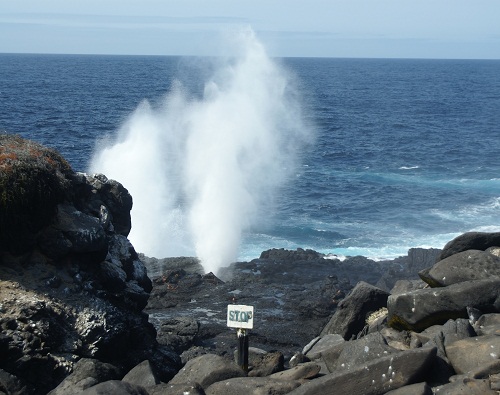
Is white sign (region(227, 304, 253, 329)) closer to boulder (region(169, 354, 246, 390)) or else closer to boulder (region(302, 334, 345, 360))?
boulder (region(169, 354, 246, 390))

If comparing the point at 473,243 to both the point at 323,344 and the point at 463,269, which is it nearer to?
the point at 463,269


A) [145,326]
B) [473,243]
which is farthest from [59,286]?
[473,243]

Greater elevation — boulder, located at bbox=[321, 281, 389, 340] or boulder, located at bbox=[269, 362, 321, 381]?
boulder, located at bbox=[321, 281, 389, 340]

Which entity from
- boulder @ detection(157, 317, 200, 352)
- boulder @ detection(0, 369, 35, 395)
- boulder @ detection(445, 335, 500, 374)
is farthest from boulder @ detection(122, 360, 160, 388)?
boulder @ detection(157, 317, 200, 352)

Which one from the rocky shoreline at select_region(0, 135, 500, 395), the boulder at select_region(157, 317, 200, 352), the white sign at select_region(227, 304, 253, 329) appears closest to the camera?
the rocky shoreline at select_region(0, 135, 500, 395)

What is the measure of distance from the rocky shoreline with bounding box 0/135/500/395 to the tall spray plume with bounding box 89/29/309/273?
11.2m

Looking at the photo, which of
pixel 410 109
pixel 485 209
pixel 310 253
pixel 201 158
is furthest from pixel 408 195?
pixel 410 109

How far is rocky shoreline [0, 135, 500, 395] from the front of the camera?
35.7 ft

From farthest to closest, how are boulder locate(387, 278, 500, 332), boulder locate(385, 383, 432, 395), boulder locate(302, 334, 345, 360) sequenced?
boulder locate(302, 334, 345, 360), boulder locate(387, 278, 500, 332), boulder locate(385, 383, 432, 395)

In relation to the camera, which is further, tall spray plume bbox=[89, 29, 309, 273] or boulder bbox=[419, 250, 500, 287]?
tall spray plume bbox=[89, 29, 309, 273]

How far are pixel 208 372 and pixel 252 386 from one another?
1.03 metres

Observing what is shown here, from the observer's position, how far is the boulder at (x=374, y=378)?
33.5 feet

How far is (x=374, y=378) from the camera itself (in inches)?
406

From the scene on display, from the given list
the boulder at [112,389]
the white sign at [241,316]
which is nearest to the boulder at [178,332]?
the white sign at [241,316]
